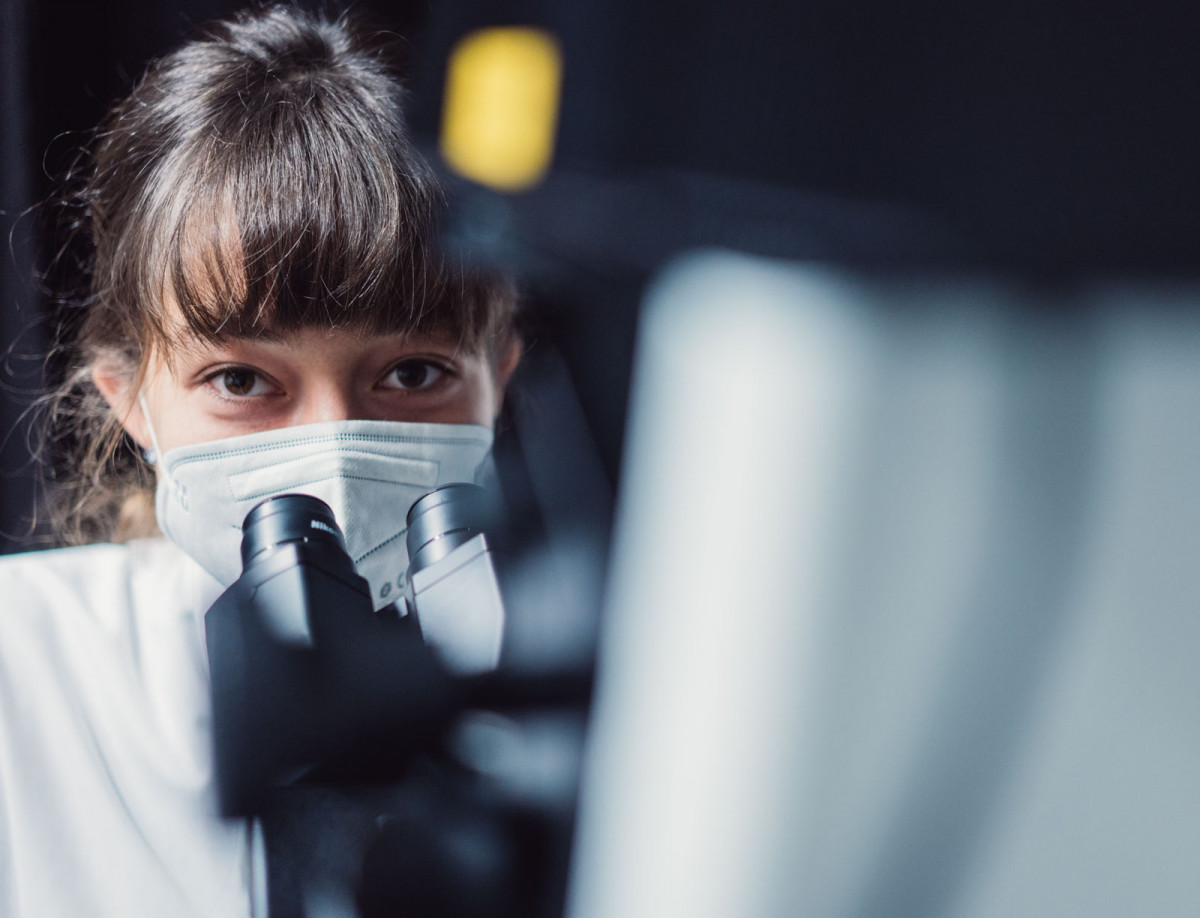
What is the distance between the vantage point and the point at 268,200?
2.27ft

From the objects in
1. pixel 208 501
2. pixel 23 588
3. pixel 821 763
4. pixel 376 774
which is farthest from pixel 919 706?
pixel 23 588

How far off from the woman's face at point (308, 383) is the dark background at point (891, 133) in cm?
40

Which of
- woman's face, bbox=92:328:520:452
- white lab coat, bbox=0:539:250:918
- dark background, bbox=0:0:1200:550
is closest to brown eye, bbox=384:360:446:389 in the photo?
woman's face, bbox=92:328:520:452

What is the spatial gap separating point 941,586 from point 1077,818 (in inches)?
3.7

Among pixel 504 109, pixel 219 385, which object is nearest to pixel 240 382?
pixel 219 385

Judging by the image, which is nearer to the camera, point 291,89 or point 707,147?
point 707,147

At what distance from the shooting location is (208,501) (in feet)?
2.48

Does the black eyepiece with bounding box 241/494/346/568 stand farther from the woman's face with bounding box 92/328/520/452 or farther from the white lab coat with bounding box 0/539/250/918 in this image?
the white lab coat with bounding box 0/539/250/918

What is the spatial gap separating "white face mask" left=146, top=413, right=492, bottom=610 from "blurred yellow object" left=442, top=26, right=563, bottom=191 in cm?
34

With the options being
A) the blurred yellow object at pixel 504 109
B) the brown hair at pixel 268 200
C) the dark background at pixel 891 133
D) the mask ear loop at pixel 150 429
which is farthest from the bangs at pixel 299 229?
the dark background at pixel 891 133

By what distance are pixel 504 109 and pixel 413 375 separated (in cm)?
41

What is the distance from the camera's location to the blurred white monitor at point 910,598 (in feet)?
0.82

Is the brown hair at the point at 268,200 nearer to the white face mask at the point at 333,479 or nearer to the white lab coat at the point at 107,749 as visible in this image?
the white face mask at the point at 333,479

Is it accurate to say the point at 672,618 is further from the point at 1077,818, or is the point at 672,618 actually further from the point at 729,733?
the point at 1077,818
